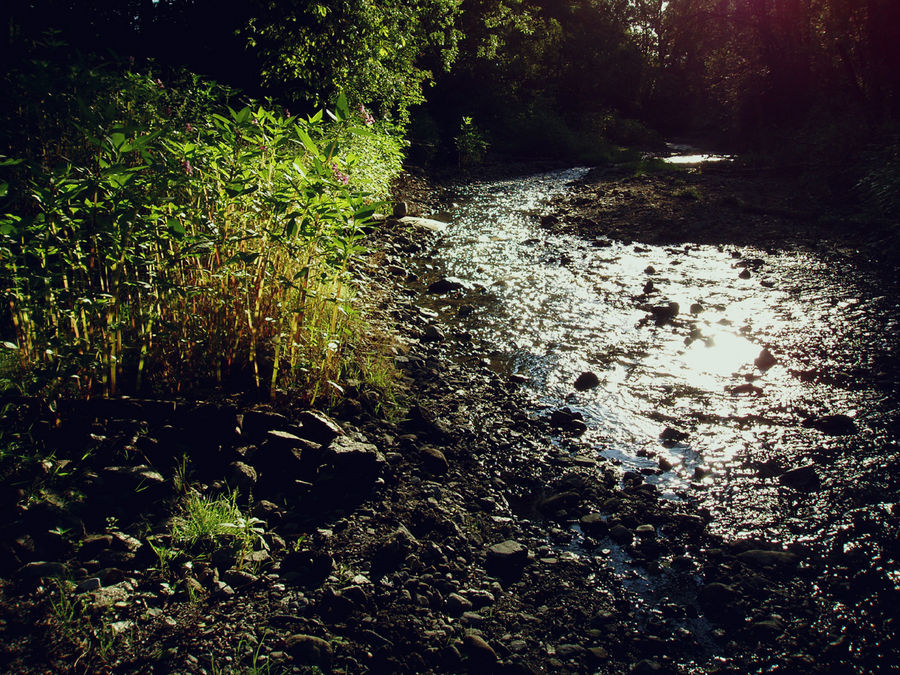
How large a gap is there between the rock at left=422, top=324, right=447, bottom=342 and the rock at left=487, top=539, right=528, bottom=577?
120 inches

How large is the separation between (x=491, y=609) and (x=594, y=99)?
39444 millimetres

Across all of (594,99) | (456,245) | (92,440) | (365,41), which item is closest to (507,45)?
(594,99)

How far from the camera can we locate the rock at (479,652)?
2473 mm

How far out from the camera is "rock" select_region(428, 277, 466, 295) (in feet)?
24.7

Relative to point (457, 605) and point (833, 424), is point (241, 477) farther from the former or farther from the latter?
point (833, 424)

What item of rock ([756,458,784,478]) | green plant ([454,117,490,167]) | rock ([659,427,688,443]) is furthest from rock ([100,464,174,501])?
green plant ([454,117,490,167])

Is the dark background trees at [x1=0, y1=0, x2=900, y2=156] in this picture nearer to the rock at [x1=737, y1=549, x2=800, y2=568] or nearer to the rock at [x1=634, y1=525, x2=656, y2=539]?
the rock at [x1=634, y1=525, x2=656, y2=539]

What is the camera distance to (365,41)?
1253 cm

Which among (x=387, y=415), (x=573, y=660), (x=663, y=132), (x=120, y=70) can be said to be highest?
(x=663, y=132)

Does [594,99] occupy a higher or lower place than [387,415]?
higher

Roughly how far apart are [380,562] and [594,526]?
53.2 inches

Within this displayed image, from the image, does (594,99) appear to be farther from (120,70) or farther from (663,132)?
(120,70)

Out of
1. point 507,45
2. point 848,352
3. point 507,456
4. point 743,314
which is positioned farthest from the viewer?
point 507,45

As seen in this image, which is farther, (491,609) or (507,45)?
(507,45)
